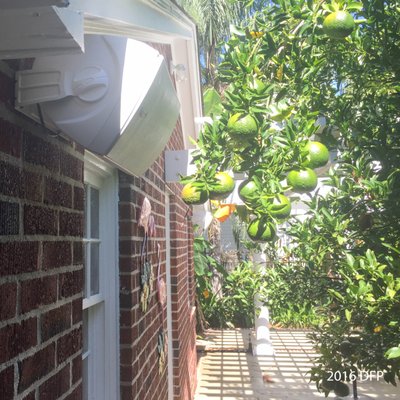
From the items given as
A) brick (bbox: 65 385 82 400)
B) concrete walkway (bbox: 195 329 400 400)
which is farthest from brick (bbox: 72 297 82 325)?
concrete walkway (bbox: 195 329 400 400)

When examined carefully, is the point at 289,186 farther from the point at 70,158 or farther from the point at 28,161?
the point at 28,161

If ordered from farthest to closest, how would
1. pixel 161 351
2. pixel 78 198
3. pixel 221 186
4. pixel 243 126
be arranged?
pixel 161 351
pixel 221 186
pixel 243 126
pixel 78 198

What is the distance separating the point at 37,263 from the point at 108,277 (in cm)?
125

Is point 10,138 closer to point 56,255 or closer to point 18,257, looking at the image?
point 18,257

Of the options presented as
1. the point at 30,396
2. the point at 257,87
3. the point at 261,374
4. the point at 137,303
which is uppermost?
the point at 257,87

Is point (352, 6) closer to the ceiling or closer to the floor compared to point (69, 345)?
closer to the ceiling

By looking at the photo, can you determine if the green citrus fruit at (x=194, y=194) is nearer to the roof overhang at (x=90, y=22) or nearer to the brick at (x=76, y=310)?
the roof overhang at (x=90, y=22)

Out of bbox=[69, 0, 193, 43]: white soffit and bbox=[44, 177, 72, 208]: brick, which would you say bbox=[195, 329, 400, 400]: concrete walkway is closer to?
bbox=[44, 177, 72, 208]: brick

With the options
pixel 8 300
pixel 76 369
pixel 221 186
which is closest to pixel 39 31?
pixel 8 300

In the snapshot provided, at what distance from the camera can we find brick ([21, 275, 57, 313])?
1.25 m

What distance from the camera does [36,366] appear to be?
1.29 m

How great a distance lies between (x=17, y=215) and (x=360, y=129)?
7.39 feet

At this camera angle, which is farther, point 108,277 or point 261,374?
point 261,374

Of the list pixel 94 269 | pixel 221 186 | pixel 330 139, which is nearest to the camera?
pixel 221 186
